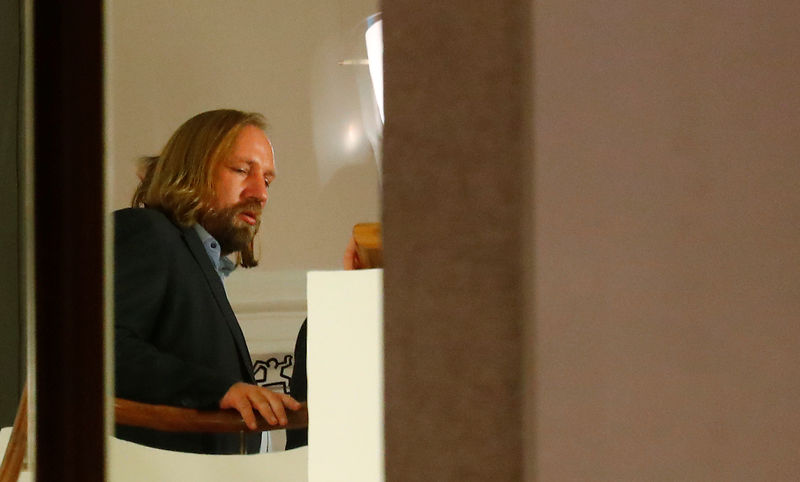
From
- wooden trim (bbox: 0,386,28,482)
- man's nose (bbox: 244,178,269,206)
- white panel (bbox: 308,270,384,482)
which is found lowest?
wooden trim (bbox: 0,386,28,482)

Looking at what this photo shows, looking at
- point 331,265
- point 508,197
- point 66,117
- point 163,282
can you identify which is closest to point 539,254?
point 508,197

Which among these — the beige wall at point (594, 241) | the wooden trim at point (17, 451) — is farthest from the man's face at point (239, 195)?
the beige wall at point (594, 241)

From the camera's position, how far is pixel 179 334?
843 mm

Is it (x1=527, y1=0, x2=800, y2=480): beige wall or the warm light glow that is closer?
(x1=527, y1=0, x2=800, y2=480): beige wall

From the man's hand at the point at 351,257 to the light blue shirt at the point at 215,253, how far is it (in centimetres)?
24

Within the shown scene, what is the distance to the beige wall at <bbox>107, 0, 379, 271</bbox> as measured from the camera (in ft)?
2.47

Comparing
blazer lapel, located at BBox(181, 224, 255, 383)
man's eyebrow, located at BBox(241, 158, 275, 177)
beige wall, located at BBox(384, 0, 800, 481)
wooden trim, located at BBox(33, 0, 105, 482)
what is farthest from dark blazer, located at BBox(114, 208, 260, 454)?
beige wall, located at BBox(384, 0, 800, 481)

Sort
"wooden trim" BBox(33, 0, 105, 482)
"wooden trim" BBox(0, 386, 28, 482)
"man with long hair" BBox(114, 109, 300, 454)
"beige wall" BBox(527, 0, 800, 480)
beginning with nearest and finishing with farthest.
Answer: "beige wall" BBox(527, 0, 800, 480) → "wooden trim" BBox(33, 0, 105, 482) → "wooden trim" BBox(0, 386, 28, 482) → "man with long hair" BBox(114, 109, 300, 454)

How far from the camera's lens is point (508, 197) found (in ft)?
0.78

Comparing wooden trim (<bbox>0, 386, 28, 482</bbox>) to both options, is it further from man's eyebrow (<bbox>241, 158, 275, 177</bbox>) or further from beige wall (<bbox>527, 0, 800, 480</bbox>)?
beige wall (<bbox>527, 0, 800, 480</bbox>)

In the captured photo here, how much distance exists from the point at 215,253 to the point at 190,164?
0.36 ft

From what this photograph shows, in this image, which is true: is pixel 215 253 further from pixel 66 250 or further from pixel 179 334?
pixel 66 250

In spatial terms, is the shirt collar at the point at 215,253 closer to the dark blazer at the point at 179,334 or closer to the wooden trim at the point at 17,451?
the dark blazer at the point at 179,334

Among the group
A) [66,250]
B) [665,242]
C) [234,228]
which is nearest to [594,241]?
[665,242]
